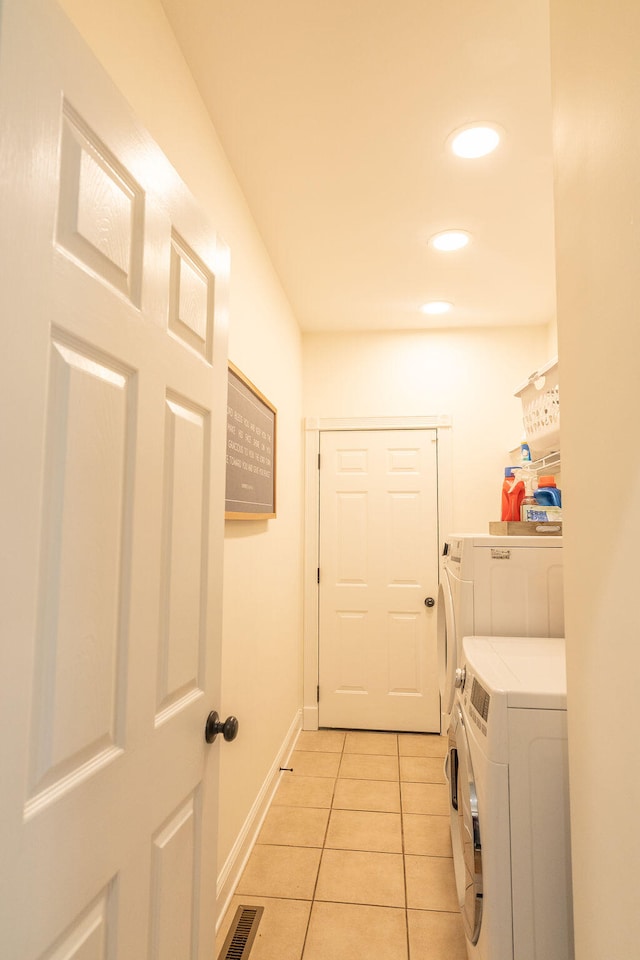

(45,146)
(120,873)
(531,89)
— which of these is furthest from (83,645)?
(531,89)

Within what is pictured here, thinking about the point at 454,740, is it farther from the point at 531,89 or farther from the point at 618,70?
the point at 531,89

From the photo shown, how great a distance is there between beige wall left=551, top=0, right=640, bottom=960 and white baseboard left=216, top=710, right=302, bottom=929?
1310 mm

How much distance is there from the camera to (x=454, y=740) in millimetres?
1721

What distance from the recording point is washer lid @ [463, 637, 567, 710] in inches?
48.7

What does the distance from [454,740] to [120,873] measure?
3.89 ft

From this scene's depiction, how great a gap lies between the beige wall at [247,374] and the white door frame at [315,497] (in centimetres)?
7

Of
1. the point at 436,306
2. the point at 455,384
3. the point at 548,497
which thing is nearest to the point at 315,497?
the point at 455,384

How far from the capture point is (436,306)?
3.37m

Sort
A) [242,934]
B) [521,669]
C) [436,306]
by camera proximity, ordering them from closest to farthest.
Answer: [521,669]
[242,934]
[436,306]

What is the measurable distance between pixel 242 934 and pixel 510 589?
1.48 meters

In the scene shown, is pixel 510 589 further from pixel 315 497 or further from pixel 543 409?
pixel 315 497

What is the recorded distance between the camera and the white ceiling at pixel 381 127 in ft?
4.85

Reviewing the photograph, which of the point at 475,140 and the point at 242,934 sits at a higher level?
the point at 475,140

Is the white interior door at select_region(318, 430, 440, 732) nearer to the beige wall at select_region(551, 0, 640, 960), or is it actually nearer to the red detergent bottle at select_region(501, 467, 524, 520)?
the red detergent bottle at select_region(501, 467, 524, 520)
